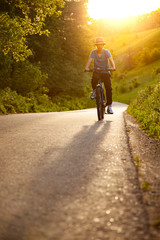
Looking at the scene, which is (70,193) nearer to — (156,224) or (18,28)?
(156,224)

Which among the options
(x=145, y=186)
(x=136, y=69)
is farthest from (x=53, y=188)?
(x=136, y=69)

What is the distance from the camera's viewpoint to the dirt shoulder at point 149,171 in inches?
86.5

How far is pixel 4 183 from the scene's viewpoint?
301cm

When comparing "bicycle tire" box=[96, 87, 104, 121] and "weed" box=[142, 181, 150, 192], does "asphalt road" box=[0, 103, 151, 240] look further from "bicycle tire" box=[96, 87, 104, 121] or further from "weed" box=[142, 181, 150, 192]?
"bicycle tire" box=[96, 87, 104, 121]

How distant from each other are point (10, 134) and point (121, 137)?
2.21m

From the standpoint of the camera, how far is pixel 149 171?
3.37 metres

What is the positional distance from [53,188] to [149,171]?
1.14 m

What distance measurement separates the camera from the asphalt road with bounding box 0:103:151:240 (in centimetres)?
203

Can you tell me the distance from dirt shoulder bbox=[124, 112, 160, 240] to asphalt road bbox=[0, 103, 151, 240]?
0.06 metres

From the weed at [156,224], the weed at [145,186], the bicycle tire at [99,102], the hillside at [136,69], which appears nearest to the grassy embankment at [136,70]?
the hillside at [136,69]

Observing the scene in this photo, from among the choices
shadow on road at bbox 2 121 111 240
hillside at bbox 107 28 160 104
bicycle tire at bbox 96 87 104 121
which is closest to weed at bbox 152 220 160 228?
shadow on road at bbox 2 121 111 240

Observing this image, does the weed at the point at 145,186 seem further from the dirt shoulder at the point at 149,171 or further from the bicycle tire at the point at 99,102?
the bicycle tire at the point at 99,102

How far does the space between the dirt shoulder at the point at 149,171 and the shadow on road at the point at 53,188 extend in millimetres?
538

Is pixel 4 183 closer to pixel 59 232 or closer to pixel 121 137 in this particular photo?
pixel 59 232
